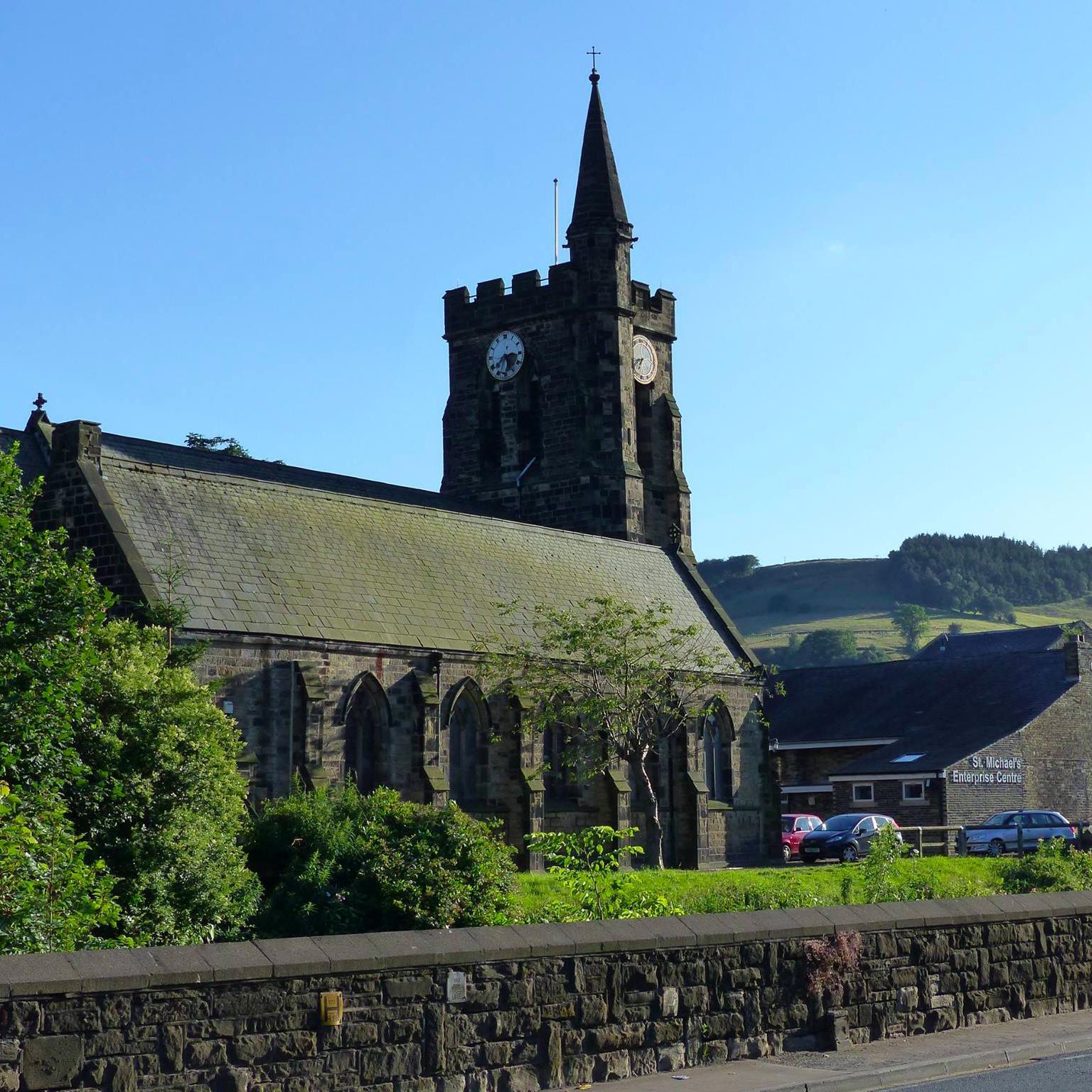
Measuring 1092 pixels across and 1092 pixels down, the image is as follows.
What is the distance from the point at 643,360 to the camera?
59.9 metres

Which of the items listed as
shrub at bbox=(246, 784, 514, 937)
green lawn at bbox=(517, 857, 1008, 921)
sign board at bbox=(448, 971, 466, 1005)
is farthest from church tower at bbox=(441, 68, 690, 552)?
sign board at bbox=(448, 971, 466, 1005)

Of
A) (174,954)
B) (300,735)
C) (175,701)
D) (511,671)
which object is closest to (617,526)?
(511,671)

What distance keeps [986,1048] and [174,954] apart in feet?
26.0

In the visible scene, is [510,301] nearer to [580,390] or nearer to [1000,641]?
[580,390]

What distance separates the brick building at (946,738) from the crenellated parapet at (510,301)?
18257mm

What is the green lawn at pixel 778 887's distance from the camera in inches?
812

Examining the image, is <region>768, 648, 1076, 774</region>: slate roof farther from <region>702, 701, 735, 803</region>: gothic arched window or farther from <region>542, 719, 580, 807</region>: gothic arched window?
<region>542, 719, 580, 807</region>: gothic arched window

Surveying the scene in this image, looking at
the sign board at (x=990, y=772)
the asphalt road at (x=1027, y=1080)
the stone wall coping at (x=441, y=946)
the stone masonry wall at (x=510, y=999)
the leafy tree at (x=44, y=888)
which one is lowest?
the asphalt road at (x=1027, y=1080)

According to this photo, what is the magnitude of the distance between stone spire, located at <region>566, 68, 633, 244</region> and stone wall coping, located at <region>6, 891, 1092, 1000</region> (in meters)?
44.4

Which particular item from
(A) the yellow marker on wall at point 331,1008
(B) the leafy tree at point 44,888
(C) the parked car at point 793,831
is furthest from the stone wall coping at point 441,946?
(C) the parked car at point 793,831

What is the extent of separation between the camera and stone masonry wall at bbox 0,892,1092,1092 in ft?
33.9

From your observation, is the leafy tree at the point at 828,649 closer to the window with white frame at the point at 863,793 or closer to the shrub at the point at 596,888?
the window with white frame at the point at 863,793

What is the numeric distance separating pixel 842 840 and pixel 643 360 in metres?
21.8

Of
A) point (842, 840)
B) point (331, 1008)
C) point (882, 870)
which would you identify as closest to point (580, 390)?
point (842, 840)
